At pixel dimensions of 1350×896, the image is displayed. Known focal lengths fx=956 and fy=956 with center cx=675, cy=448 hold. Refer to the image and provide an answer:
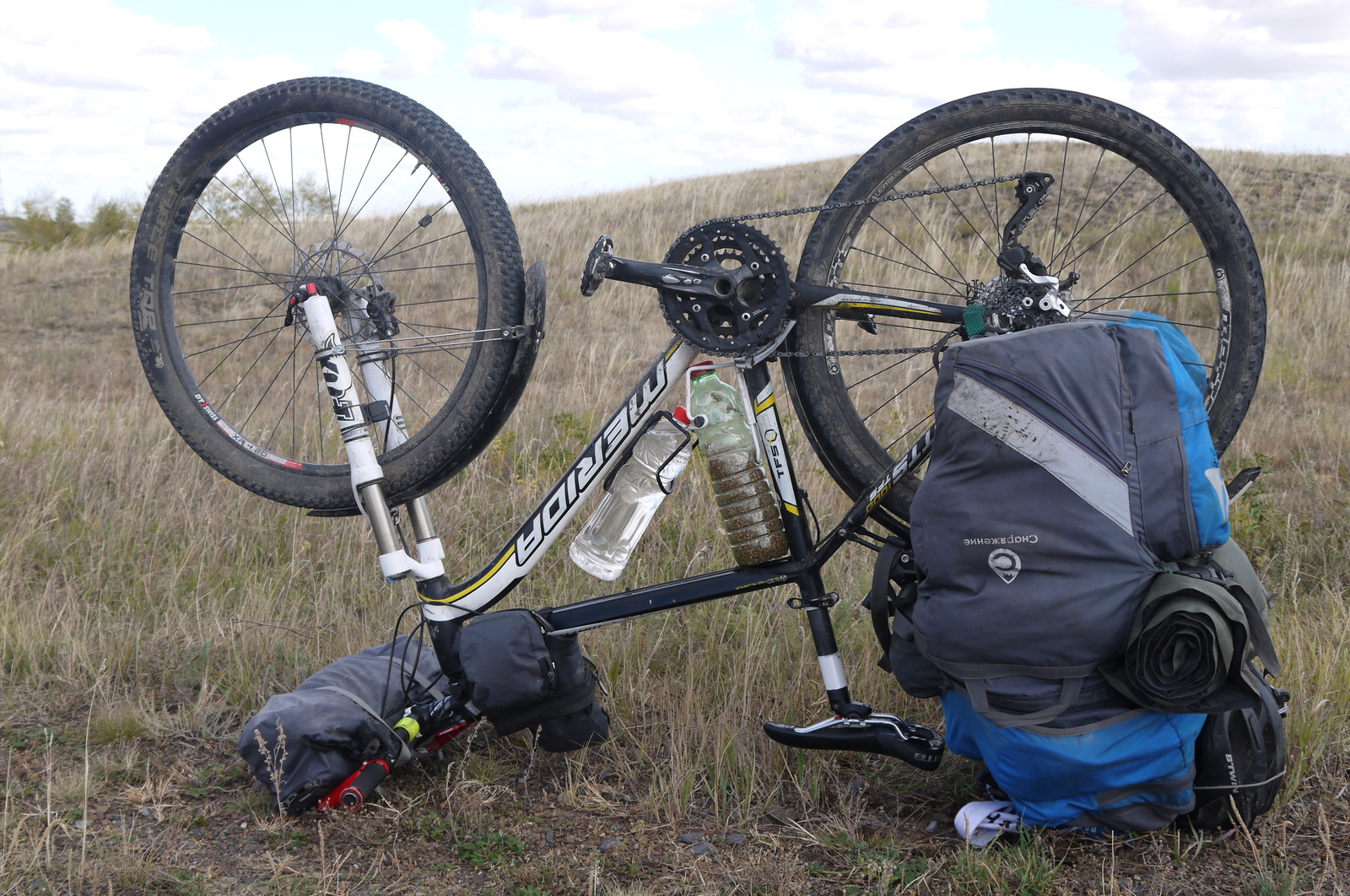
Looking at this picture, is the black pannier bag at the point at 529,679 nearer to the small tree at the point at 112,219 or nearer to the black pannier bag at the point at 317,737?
the black pannier bag at the point at 317,737

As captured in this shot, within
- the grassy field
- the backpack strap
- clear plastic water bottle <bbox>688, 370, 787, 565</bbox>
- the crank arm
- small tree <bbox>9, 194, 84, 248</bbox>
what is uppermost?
small tree <bbox>9, 194, 84, 248</bbox>

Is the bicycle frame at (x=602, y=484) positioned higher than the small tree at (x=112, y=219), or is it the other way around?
the small tree at (x=112, y=219)

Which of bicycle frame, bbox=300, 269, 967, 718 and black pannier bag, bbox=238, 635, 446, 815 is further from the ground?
bicycle frame, bbox=300, 269, 967, 718

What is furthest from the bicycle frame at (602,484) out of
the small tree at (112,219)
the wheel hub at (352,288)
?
the small tree at (112,219)

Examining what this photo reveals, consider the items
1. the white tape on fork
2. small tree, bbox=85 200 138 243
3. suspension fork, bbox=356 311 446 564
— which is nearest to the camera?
the white tape on fork

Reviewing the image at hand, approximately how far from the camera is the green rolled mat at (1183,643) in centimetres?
192

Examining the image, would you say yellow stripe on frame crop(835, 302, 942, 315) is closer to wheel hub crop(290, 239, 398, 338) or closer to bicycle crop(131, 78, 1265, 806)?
bicycle crop(131, 78, 1265, 806)

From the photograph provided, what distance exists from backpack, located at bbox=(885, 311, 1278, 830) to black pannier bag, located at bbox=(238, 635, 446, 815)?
4.89 feet

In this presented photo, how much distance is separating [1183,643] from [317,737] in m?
2.10

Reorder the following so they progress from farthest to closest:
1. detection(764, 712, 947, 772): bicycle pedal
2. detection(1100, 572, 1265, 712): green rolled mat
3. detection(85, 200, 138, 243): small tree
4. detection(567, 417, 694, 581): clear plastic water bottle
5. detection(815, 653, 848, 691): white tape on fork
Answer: detection(85, 200, 138, 243): small tree → detection(567, 417, 694, 581): clear plastic water bottle → detection(815, 653, 848, 691): white tape on fork → detection(764, 712, 947, 772): bicycle pedal → detection(1100, 572, 1265, 712): green rolled mat

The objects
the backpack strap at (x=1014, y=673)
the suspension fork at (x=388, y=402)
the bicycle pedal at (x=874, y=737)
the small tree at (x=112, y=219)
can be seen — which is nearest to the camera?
the backpack strap at (x=1014, y=673)

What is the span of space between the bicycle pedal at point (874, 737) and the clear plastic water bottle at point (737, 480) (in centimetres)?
45

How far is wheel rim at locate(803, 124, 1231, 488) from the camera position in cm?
268

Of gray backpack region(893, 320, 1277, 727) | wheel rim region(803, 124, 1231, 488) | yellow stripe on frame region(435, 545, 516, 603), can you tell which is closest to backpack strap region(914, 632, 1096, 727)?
gray backpack region(893, 320, 1277, 727)
